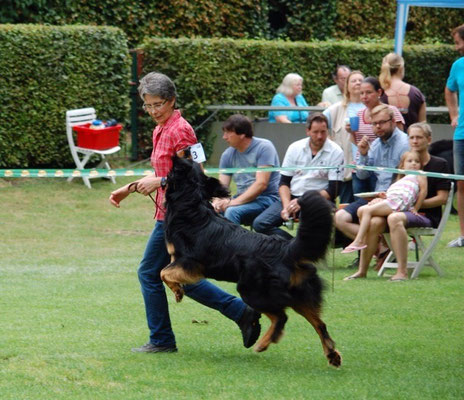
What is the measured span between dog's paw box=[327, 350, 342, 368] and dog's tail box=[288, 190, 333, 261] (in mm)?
615

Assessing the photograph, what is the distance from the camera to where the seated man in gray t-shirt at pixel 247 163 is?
9.66 metres

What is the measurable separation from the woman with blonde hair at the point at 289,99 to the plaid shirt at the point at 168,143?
9.54 meters

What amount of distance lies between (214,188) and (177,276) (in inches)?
25.6

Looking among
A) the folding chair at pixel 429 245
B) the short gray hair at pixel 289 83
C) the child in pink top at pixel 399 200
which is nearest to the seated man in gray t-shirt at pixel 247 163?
the child in pink top at pixel 399 200

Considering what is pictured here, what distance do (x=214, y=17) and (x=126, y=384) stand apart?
14.9 meters

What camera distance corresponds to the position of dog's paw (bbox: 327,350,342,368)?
18.9ft

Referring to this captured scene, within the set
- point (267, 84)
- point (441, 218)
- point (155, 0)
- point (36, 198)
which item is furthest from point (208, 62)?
point (441, 218)

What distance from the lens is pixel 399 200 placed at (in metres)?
9.02

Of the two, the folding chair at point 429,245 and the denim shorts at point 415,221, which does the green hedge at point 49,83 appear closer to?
the folding chair at point 429,245

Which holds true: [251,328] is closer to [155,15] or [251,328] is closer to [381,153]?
[381,153]

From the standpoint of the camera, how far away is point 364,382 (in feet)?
18.0

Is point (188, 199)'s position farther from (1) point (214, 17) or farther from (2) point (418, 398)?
(1) point (214, 17)

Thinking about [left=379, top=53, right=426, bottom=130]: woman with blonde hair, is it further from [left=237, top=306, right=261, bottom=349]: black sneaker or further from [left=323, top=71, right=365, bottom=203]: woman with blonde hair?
[left=237, top=306, right=261, bottom=349]: black sneaker

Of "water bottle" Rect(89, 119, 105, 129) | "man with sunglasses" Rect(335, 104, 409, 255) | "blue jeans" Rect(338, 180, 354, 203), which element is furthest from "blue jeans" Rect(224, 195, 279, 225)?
"water bottle" Rect(89, 119, 105, 129)
